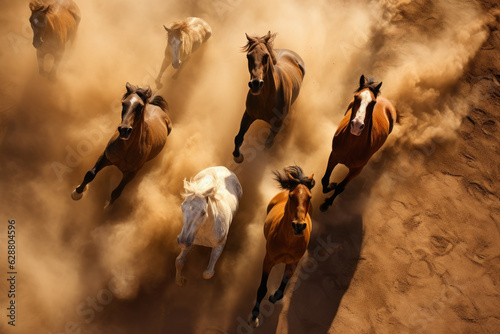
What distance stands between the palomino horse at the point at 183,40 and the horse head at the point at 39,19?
2.45 m

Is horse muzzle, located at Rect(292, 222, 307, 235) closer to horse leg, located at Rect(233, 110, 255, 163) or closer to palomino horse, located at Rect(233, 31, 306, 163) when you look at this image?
palomino horse, located at Rect(233, 31, 306, 163)

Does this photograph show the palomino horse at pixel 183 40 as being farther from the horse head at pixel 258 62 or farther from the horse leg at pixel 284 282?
the horse leg at pixel 284 282

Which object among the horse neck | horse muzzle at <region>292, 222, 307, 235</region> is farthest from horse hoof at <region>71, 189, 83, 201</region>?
horse muzzle at <region>292, 222, 307, 235</region>

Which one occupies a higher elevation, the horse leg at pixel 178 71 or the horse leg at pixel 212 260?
the horse leg at pixel 178 71

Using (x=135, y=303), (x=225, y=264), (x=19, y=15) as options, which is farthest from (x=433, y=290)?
(x=19, y=15)

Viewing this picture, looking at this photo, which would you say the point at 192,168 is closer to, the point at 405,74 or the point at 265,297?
the point at 265,297

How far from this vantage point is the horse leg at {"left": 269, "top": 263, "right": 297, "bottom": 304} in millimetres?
6609

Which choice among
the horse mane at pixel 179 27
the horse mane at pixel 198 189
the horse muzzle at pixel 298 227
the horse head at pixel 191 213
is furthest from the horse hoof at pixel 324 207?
the horse mane at pixel 179 27

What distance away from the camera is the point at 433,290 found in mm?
7711

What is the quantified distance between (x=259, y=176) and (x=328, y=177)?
1.41 m

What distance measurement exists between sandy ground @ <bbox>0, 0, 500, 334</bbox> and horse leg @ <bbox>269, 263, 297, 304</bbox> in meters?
0.38

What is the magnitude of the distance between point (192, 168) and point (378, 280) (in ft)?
13.9

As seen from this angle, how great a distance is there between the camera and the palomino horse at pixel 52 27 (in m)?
8.09

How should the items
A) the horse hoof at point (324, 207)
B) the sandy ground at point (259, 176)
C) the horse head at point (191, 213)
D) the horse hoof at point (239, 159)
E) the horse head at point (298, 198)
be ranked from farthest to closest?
1. the horse hoof at point (239, 159)
2. the horse hoof at point (324, 207)
3. the sandy ground at point (259, 176)
4. the horse head at point (191, 213)
5. the horse head at point (298, 198)
